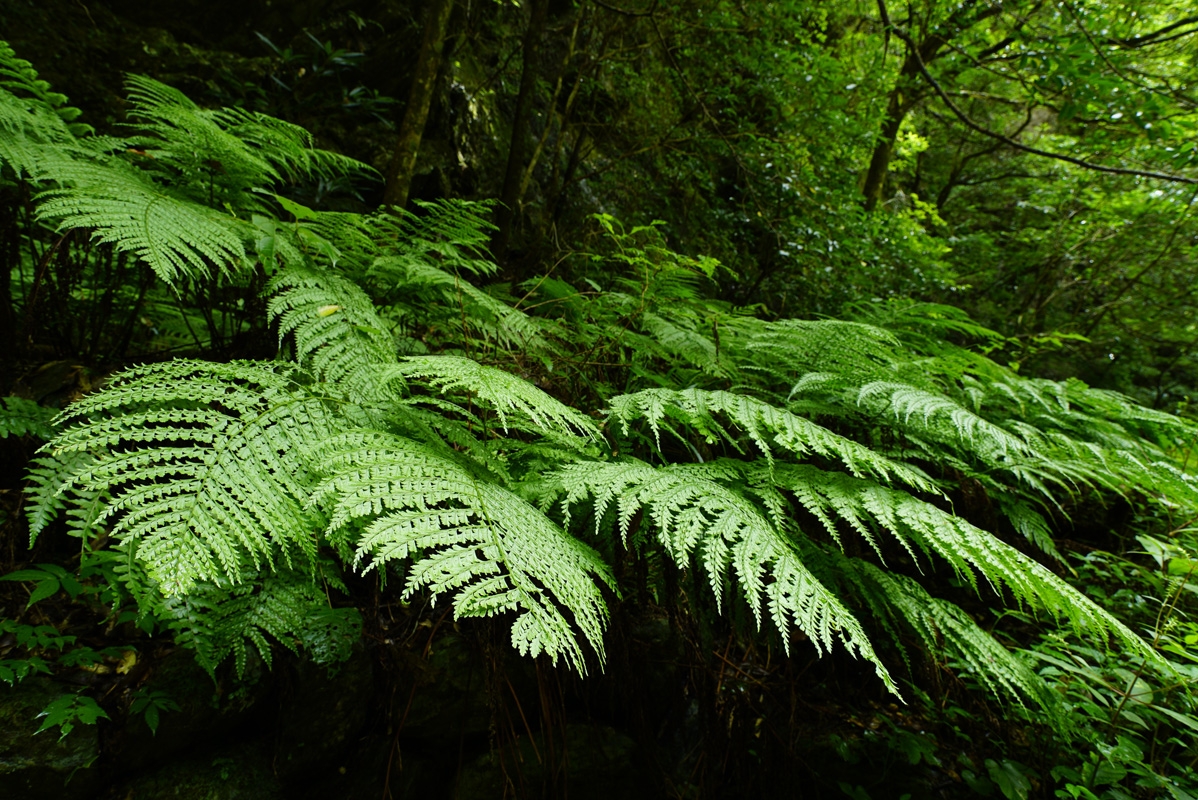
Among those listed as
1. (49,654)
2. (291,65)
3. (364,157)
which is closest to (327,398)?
(49,654)

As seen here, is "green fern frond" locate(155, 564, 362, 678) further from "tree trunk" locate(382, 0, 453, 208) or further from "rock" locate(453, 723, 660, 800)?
"tree trunk" locate(382, 0, 453, 208)

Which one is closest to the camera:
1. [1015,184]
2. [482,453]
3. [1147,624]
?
[482,453]

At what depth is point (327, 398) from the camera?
1.16 m

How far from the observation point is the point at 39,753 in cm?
119

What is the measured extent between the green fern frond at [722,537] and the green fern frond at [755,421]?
0.14 meters

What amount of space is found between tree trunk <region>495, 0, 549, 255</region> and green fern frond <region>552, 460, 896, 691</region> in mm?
2596

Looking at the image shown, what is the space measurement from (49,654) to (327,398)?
1.01 m

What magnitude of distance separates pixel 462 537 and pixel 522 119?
11.2ft

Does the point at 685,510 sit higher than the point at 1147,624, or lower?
higher

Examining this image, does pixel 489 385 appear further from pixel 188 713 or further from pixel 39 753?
pixel 39 753

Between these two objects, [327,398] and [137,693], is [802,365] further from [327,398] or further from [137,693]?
[137,693]

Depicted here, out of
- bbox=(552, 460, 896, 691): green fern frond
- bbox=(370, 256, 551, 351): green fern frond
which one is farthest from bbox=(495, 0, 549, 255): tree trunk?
bbox=(552, 460, 896, 691): green fern frond

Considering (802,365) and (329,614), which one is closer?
(329,614)

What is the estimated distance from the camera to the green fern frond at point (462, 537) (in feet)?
2.38
